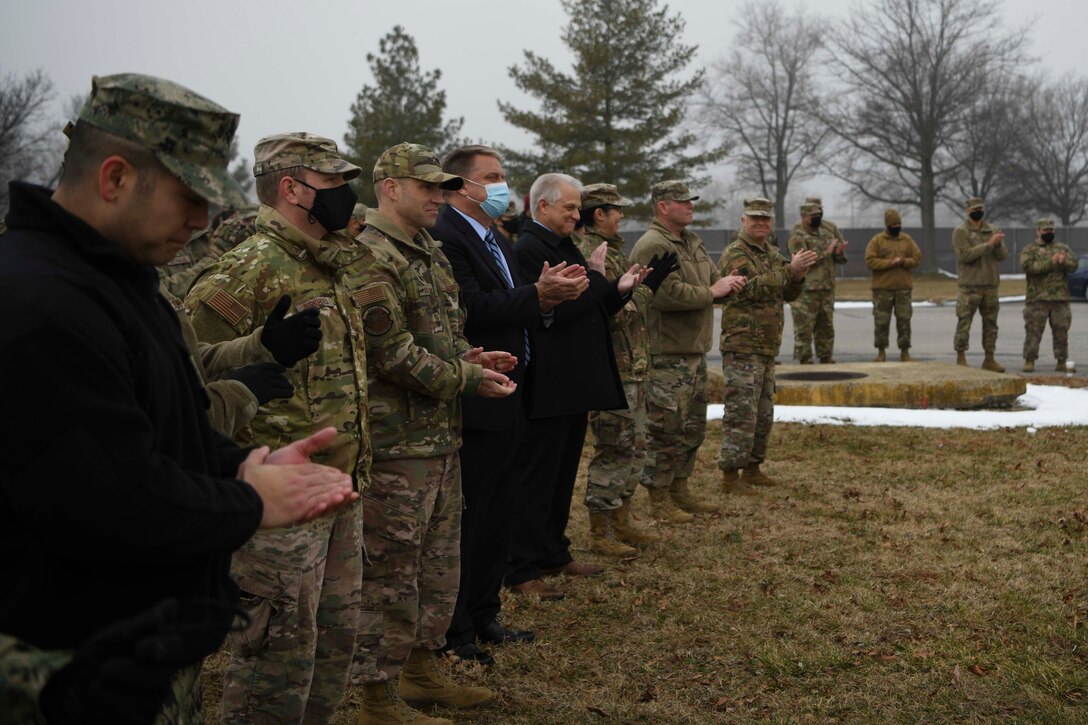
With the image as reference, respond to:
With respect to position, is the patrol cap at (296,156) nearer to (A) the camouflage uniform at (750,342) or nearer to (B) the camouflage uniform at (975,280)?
(A) the camouflage uniform at (750,342)

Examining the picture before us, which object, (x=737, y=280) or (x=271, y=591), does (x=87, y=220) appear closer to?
(x=271, y=591)

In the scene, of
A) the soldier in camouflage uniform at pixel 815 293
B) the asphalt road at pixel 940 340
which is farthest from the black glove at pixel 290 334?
the asphalt road at pixel 940 340

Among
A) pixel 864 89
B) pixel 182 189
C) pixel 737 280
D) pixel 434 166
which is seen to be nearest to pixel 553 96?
pixel 864 89

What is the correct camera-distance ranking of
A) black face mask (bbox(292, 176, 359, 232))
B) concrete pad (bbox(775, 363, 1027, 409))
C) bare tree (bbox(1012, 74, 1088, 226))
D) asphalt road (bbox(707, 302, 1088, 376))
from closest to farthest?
black face mask (bbox(292, 176, 359, 232))
concrete pad (bbox(775, 363, 1027, 409))
asphalt road (bbox(707, 302, 1088, 376))
bare tree (bbox(1012, 74, 1088, 226))

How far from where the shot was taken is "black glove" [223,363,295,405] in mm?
3158

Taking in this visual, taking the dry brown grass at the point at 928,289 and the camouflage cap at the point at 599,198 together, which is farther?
the dry brown grass at the point at 928,289

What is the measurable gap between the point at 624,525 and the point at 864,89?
44111 millimetres

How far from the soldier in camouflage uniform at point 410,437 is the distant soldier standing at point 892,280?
12246 millimetres

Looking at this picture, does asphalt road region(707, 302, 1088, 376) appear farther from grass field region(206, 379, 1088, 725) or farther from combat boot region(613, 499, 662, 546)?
combat boot region(613, 499, 662, 546)

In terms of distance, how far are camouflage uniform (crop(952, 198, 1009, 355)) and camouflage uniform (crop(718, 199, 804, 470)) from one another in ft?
26.6

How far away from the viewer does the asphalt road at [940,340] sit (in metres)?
16.9

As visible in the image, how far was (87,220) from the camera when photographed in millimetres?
2203

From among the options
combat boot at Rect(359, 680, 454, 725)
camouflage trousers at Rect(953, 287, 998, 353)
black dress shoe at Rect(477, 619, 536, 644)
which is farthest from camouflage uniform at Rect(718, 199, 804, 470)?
camouflage trousers at Rect(953, 287, 998, 353)

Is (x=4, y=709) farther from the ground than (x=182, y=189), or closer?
closer
